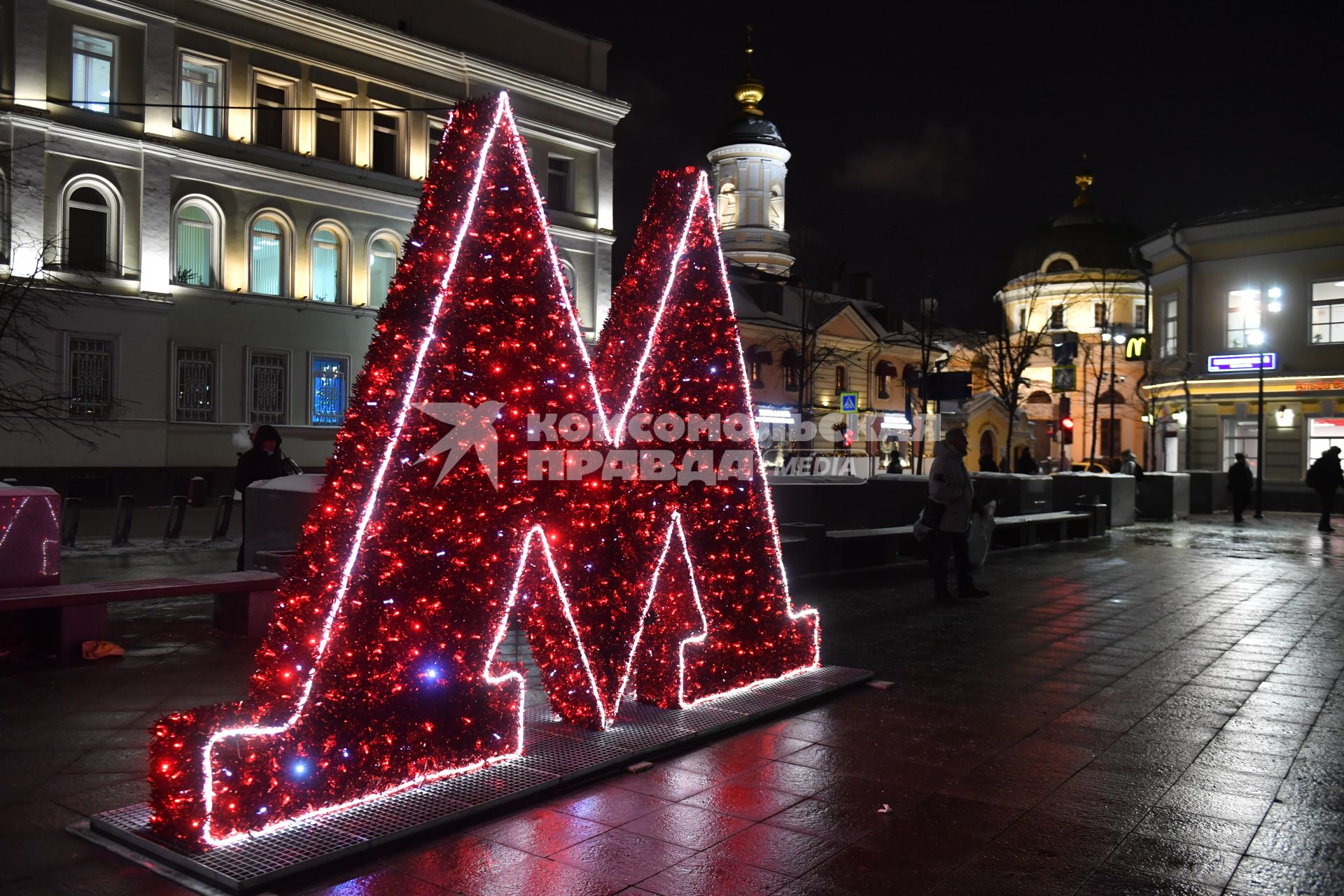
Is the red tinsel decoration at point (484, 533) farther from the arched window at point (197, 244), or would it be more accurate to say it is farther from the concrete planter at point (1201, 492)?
the concrete planter at point (1201, 492)

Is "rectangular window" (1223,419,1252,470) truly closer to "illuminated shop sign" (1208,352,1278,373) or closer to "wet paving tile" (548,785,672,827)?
"illuminated shop sign" (1208,352,1278,373)

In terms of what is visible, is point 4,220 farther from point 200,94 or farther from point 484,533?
point 484,533

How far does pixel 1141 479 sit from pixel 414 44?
77.2 ft

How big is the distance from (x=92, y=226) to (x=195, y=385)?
4.57 meters

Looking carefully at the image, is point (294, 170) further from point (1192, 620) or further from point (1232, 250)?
point (1232, 250)

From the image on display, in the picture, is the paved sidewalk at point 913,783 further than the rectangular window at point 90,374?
No

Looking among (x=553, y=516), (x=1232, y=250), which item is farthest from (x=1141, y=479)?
(x=553, y=516)

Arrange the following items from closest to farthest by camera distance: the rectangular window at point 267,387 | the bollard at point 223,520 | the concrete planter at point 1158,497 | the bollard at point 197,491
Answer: the bollard at point 223,520 → the bollard at point 197,491 → the concrete planter at point 1158,497 → the rectangular window at point 267,387

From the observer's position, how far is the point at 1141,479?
27.8 meters

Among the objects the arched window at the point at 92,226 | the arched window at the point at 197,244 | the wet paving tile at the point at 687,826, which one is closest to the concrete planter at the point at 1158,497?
the arched window at the point at 197,244

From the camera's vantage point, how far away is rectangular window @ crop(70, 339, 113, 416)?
26.5 m

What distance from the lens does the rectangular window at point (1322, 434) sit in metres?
33.9

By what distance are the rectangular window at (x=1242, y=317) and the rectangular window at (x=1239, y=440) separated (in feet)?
8.49

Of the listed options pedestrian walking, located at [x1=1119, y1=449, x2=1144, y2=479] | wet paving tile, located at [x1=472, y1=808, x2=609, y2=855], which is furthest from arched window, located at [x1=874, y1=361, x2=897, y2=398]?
wet paving tile, located at [x1=472, y1=808, x2=609, y2=855]
